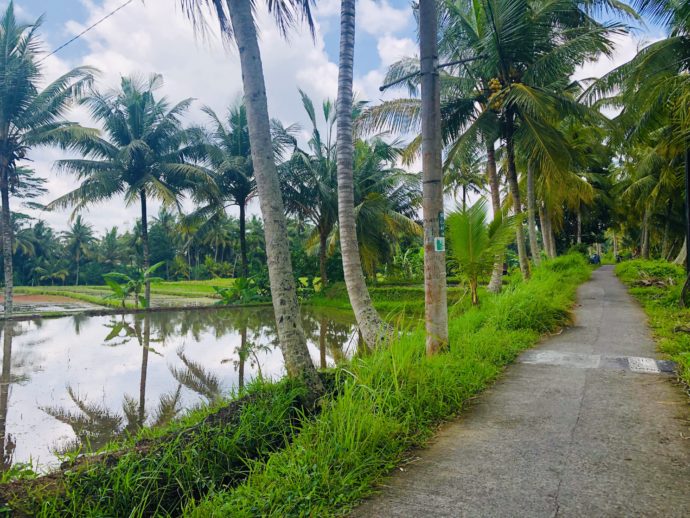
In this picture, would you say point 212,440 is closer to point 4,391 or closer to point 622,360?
point 622,360

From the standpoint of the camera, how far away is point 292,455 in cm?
295

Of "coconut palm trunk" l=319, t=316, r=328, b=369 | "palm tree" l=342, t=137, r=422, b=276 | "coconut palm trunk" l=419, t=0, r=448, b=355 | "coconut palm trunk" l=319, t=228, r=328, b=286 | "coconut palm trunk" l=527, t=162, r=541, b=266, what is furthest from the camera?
"coconut palm trunk" l=319, t=228, r=328, b=286

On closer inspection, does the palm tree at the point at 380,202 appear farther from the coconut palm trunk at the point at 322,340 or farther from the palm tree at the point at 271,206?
the palm tree at the point at 271,206

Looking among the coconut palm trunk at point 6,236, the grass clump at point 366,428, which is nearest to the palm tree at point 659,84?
the grass clump at point 366,428

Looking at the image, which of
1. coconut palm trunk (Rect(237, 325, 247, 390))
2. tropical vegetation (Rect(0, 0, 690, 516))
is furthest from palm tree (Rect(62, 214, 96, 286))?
coconut palm trunk (Rect(237, 325, 247, 390))

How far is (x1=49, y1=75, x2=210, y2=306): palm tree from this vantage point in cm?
1878

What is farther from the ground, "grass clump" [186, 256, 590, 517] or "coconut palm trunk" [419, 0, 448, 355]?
"coconut palm trunk" [419, 0, 448, 355]

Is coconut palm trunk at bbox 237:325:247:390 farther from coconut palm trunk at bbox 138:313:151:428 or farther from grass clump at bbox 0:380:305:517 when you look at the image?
grass clump at bbox 0:380:305:517

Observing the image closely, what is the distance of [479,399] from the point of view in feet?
14.2

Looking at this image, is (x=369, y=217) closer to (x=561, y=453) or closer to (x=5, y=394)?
(x=5, y=394)

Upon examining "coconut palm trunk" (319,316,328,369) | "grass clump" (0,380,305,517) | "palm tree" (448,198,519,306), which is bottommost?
"coconut palm trunk" (319,316,328,369)

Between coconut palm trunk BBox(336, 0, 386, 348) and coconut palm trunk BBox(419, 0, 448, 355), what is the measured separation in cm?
89

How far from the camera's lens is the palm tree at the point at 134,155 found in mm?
18781

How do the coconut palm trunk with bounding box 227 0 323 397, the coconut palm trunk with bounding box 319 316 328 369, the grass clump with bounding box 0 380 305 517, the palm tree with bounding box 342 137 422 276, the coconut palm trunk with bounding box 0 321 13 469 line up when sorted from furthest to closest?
the palm tree with bounding box 342 137 422 276, the coconut palm trunk with bounding box 319 316 328 369, the coconut palm trunk with bounding box 0 321 13 469, the coconut palm trunk with bounding box 227 0 323 397, the grass clump with bounding box 0 380 305 517
